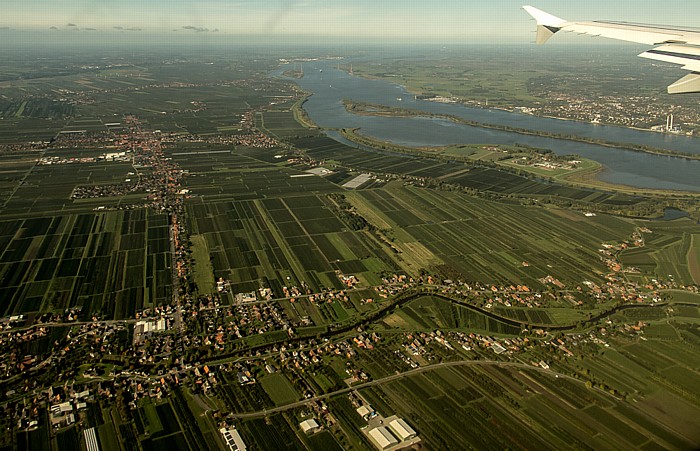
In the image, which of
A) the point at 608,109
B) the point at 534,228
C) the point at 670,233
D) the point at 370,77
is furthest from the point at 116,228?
the point at 370,77

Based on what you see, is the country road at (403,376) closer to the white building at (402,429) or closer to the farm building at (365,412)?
the farm building at (365,412)

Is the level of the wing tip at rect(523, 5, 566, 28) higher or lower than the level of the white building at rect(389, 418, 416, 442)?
higher

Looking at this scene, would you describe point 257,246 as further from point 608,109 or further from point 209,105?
point 608,109

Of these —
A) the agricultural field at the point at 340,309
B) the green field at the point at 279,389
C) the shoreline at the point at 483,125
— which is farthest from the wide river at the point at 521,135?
Result: the green field at the point at 279,389

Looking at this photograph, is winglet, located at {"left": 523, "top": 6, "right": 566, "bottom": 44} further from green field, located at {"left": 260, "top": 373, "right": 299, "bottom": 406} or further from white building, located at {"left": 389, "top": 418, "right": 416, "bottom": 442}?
green field, located at {"left": 260, "top": 373, "right": 299, "bottom": 406}

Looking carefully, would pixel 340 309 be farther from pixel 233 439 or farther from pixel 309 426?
pixel 233 439

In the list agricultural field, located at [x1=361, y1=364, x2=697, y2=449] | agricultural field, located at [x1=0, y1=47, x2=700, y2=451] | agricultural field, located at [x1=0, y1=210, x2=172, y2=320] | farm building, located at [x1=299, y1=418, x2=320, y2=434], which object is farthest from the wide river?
farm building, located at [x1=299, y1=418, x2=320, y2=434]

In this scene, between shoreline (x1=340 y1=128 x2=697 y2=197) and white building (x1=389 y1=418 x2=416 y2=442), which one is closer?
white building (x1=389 y1=418 x2=416 y2=442)
